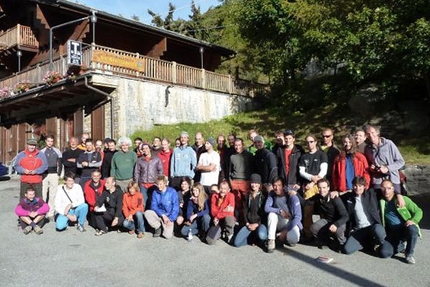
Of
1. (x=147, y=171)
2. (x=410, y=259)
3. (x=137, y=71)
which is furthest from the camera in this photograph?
(x=137, y=71)

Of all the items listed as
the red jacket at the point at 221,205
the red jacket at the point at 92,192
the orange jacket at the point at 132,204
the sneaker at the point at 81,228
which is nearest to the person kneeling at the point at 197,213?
the red jacket at the point at 221,205

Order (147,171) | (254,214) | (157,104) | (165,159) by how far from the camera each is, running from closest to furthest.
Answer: (254,214)
(147,171)
(165,159)
(157,104)

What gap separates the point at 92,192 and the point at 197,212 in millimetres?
2136

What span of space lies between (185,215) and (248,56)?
19.9 meters

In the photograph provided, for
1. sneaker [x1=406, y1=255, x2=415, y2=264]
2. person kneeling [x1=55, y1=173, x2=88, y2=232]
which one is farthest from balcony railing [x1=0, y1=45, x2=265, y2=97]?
sneaker [x1=406, y1=255, x2=415, y2=264]

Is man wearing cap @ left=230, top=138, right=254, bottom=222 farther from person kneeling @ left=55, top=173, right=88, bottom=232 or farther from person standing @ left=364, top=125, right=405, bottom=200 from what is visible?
person kneeling @ left=55, top=173, right=88, bottom=232

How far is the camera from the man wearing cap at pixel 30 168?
840 cm

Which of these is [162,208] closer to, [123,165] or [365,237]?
[123,165]

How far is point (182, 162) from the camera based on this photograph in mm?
8172

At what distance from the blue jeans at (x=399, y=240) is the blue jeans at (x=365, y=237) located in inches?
4.6

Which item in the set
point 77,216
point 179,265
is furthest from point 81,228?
point 179,265

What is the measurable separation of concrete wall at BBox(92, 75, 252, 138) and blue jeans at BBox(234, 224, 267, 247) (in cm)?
987

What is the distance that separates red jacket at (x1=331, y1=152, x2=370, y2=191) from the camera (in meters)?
6.39

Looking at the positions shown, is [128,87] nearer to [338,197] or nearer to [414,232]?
[338,197]
